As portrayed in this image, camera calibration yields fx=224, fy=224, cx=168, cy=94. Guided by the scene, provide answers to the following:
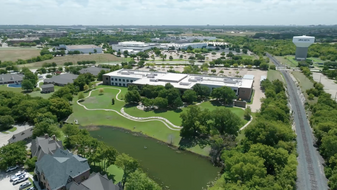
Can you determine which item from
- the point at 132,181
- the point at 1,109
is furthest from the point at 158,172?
the point at 1,109

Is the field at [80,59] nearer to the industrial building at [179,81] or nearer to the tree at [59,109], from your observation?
the industrial building at [179,81]

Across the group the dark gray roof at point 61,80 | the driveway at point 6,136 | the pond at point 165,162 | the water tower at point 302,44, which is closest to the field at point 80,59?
the dark gray roof at point 61,80

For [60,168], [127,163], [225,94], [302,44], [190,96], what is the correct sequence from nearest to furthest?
1. [60,168]
2. [127,163]
3. [190,96]
4. [225,94]
5. [302,44]

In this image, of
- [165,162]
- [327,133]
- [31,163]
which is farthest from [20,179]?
[327,133]

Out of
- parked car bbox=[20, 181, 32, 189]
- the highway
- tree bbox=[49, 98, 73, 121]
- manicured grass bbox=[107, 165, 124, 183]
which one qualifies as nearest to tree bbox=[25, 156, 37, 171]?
parked car bbox=[20, 181, 32, 189]

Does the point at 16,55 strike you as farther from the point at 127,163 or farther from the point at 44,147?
the point at 127,163
